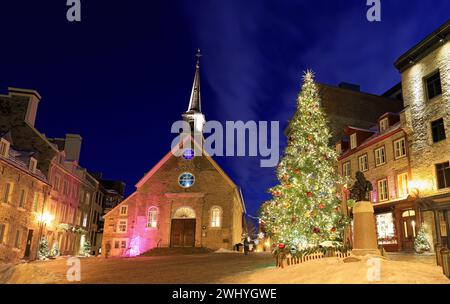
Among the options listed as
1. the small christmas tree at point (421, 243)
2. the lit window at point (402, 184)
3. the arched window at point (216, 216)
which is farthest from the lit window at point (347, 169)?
the arched window at point (216, 216)

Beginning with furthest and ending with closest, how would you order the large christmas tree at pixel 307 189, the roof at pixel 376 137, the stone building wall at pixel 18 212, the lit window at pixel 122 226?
the lit window at pixel 122 226 < the roof at pixel 376 137 < the stone building wall at pixel 18 212 < the large christmas tree at pixel 307 189

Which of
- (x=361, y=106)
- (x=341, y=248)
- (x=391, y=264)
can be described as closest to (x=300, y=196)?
(x=341, y=248)

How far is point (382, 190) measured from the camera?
27.0m

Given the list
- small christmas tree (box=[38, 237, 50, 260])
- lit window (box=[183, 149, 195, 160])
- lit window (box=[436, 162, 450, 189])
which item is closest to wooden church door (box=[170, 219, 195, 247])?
lit window (box=[183, 149, 195, 160])

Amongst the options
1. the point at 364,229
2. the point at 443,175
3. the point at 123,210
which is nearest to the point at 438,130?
the point at 443,175

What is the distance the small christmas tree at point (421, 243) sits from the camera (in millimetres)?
21484

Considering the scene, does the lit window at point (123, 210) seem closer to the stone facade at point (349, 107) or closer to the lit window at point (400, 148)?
the stone facade at point (349, 107)

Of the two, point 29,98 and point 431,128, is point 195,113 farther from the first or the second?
point 431,128

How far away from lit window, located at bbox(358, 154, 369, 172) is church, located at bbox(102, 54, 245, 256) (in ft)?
38.0

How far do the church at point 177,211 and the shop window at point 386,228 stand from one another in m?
12.4

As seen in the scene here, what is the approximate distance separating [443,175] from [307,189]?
10.8 m

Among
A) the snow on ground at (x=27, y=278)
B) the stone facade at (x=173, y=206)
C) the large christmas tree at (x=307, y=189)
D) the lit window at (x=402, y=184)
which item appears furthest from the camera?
the stone facade at (x=173, y=206)

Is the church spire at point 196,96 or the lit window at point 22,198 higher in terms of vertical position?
the church spire at point 196,96
